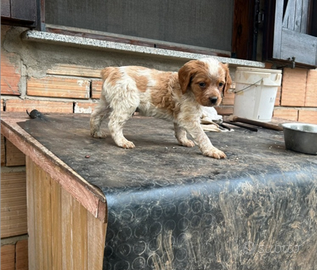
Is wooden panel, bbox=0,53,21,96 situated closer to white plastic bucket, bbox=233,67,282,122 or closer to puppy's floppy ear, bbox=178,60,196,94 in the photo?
puppy's floppy ear, bbox=178,60,196,94

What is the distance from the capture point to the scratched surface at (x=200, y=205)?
0.51 metres

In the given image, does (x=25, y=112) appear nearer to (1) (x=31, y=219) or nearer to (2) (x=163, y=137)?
(1) (x=31, y=219)

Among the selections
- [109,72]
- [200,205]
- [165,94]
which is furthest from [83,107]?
[200,205]

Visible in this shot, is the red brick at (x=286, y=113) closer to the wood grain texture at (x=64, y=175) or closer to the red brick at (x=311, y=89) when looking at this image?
the red brick at (x=311, y=89)

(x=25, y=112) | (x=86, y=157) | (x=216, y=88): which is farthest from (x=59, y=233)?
(x=25, y=112)

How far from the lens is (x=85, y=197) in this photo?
1.75 ft

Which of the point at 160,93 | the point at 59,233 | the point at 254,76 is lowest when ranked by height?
the point at 59,233

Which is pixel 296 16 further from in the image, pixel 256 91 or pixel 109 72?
pixel 109 72

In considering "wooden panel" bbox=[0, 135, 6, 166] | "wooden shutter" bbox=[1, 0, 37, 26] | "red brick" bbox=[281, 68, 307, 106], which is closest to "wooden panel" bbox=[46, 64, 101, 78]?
"wooden shutter" bbox=[1, 0, 37, 26]

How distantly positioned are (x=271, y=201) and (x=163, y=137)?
1.66 ft

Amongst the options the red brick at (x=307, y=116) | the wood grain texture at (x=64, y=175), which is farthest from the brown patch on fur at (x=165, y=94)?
the red brick at (x=307, y=116)

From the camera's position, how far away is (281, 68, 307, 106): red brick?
2107 millimetres

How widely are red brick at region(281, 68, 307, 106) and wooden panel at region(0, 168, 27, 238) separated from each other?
1728 millimetres

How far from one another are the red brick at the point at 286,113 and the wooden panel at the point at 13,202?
1636 mm
